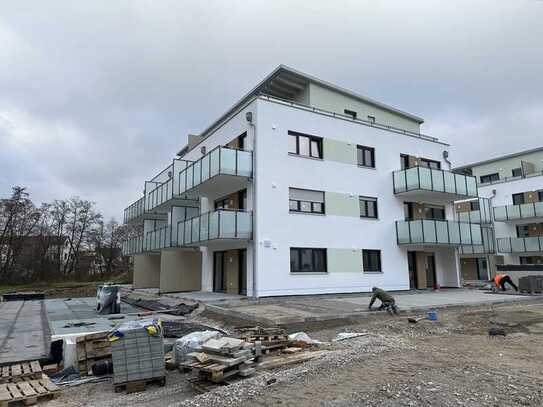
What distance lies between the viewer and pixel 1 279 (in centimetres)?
4531

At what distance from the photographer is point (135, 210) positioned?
102ft

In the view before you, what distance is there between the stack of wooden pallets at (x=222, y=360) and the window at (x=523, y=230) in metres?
36.0

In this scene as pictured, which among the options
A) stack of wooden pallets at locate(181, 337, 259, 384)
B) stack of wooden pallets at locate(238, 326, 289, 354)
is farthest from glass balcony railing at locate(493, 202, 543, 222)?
Answer: stack of wooden pallets at locate(181, 337, 259, 384)

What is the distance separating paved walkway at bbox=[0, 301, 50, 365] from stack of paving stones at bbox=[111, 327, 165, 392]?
2942 millimetres

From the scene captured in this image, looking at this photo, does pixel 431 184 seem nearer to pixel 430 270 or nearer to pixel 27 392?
pixel 430 270

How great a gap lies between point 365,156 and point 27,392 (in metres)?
18.8

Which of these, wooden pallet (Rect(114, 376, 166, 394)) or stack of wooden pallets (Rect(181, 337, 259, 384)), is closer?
stack of wooden pallets (Rect(181, 337, 259, 384))

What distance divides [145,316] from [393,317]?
862cm

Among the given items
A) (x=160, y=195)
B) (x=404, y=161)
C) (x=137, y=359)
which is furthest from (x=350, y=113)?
A: (x=137, y=359)

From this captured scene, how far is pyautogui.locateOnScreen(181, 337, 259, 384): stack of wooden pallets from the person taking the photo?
6340 millimetres

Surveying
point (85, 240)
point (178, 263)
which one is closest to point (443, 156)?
point (178, 263)

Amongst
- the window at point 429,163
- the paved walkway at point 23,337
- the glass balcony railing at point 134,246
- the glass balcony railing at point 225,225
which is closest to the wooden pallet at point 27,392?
the paved walkway at point 23,337

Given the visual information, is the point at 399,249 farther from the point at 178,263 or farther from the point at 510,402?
the point at 510,402

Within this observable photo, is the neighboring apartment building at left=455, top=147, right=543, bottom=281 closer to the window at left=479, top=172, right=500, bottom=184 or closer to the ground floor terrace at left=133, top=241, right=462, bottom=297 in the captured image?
the window at left=479, top=172, right=500, bottom=184
